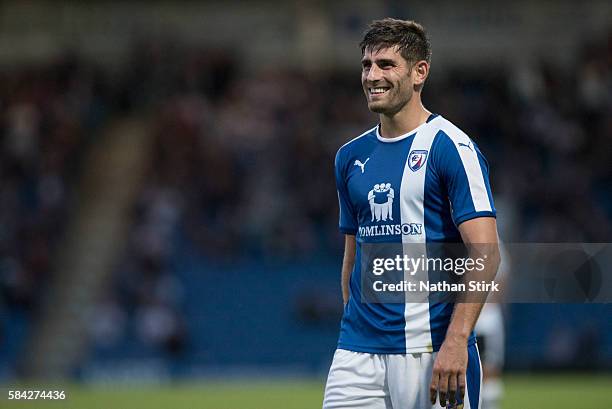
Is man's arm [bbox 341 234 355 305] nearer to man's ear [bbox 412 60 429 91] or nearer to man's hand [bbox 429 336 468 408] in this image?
man's ear [bbox 412 60 429 91]

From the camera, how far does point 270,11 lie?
20.7 meters

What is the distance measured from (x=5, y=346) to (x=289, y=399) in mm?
6035

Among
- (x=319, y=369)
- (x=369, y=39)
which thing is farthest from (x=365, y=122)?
(x=369, y=39)

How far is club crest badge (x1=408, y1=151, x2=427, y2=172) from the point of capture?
4652 mm

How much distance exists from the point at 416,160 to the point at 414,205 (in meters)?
0.19

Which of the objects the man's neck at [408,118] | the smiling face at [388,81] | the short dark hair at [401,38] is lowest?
the man's neck at [408,118]

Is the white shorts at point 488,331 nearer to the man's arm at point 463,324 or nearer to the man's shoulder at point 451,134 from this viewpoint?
the man's shoulder at point 451,134

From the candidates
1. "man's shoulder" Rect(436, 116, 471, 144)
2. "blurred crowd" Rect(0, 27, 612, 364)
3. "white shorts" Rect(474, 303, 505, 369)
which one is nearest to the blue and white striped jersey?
"man's shoulder" Rect(436, 116, 471, 144)

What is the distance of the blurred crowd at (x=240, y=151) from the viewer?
56.1 ft

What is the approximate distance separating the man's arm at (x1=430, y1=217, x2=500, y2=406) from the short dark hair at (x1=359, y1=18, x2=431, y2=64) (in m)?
0.82

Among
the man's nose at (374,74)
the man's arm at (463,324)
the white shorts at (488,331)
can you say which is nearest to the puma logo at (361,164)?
the man's nose at (374,74)

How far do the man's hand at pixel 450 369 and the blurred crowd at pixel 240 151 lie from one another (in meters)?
12.5

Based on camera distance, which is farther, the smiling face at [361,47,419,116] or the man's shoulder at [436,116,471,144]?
the smiling face at [361,47,419,116]

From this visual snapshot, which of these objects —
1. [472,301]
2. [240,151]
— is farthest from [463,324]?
[240,151]
